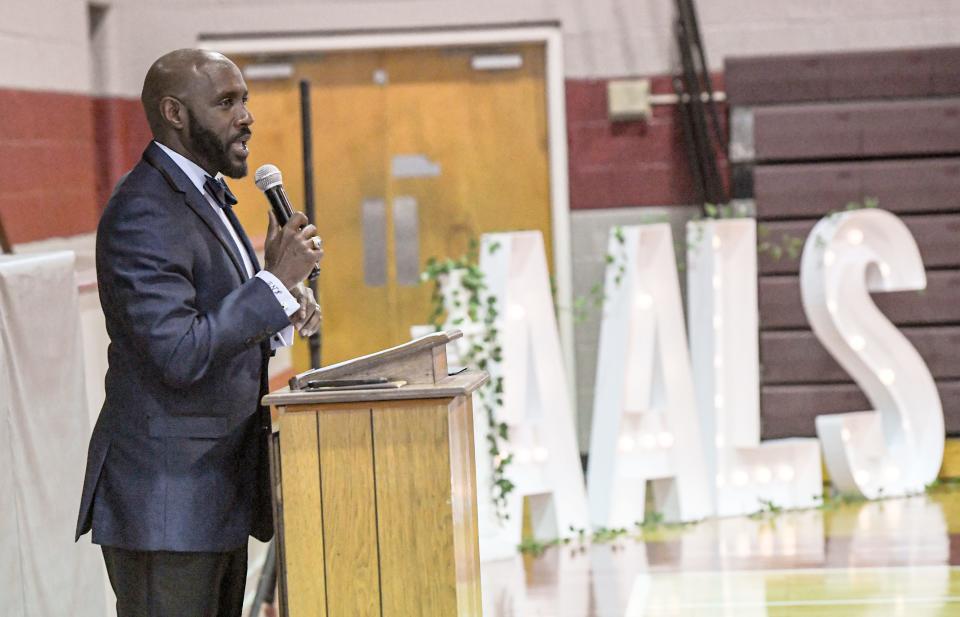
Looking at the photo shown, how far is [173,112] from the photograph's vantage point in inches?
80.7

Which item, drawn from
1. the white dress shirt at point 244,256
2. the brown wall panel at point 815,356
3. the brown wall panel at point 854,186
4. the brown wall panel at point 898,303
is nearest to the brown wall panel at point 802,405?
the brown wall panel at point 815,356

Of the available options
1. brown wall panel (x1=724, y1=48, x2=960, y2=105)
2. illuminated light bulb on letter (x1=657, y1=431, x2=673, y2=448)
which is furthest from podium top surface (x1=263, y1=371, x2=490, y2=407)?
brown wall panel (x1=724, y1=48, x2=960, y2=105)

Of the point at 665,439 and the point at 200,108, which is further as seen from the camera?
the point at 665,439

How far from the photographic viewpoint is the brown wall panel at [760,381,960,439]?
5.97 m

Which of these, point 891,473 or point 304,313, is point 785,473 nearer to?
point 891,473

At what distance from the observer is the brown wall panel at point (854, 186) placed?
5918mm

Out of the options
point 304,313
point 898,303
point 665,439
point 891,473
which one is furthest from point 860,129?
Answer: point 304,313

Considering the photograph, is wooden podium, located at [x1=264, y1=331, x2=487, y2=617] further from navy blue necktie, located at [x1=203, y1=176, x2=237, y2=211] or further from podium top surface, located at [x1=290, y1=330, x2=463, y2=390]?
navy blue necktie, located at [x1=203, y1=176, x2=237, y2=211]

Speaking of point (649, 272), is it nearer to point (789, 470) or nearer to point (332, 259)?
point (789, 470)

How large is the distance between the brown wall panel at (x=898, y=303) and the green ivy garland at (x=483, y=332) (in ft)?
5.25

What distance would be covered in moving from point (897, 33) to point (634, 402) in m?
2.20

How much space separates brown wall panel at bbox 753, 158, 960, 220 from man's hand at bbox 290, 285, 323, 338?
4.16 meters

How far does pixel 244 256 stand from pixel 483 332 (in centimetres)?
277

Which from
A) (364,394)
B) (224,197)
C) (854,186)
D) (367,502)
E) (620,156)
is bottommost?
(367,502)
